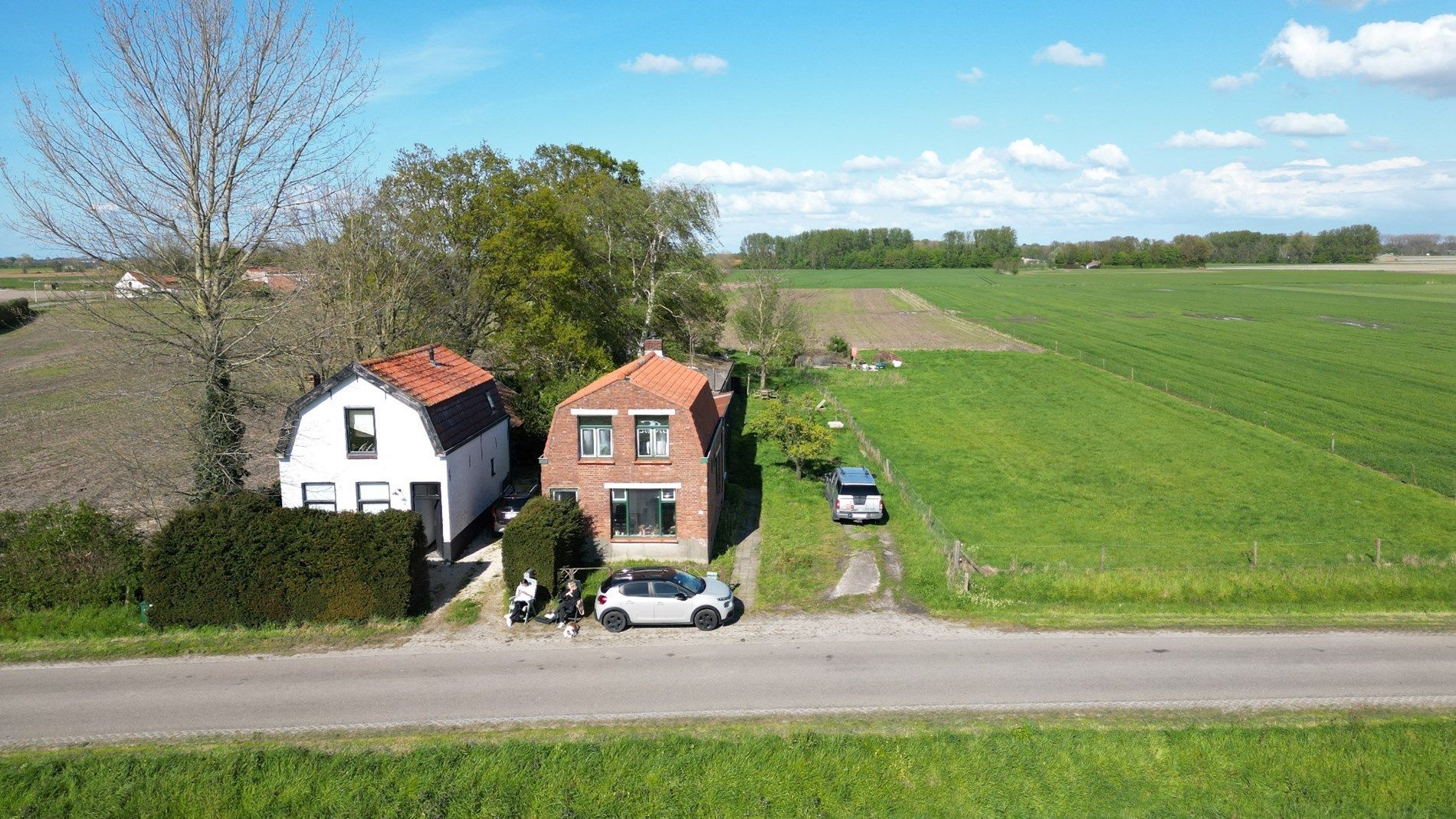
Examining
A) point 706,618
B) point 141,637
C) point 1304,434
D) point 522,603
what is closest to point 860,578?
point 706,618

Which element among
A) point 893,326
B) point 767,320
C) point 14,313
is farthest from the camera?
point 893,326

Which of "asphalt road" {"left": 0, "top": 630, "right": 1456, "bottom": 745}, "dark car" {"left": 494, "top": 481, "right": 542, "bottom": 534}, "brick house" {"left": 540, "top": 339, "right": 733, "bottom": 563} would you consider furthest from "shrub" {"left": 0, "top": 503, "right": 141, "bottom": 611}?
"brick house" {"left": 540, "top": 339, "right": 733, "bottom": 563}

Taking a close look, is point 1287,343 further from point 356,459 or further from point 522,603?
point 356,459

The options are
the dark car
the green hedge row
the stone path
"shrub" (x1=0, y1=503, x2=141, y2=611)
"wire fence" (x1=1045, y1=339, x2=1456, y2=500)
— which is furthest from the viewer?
the green hedge row

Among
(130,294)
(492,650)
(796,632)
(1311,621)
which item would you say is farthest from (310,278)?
(1311,621)

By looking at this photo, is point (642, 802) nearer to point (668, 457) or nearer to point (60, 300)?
point (668, 457)

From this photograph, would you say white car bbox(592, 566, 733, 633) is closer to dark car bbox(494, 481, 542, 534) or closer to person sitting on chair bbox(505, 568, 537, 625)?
person sitting on chair bbox(505, 568, 537, 625)

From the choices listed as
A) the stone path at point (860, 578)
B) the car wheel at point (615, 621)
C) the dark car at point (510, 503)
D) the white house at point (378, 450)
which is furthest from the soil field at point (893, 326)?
the car wheel at point (615, 621)
